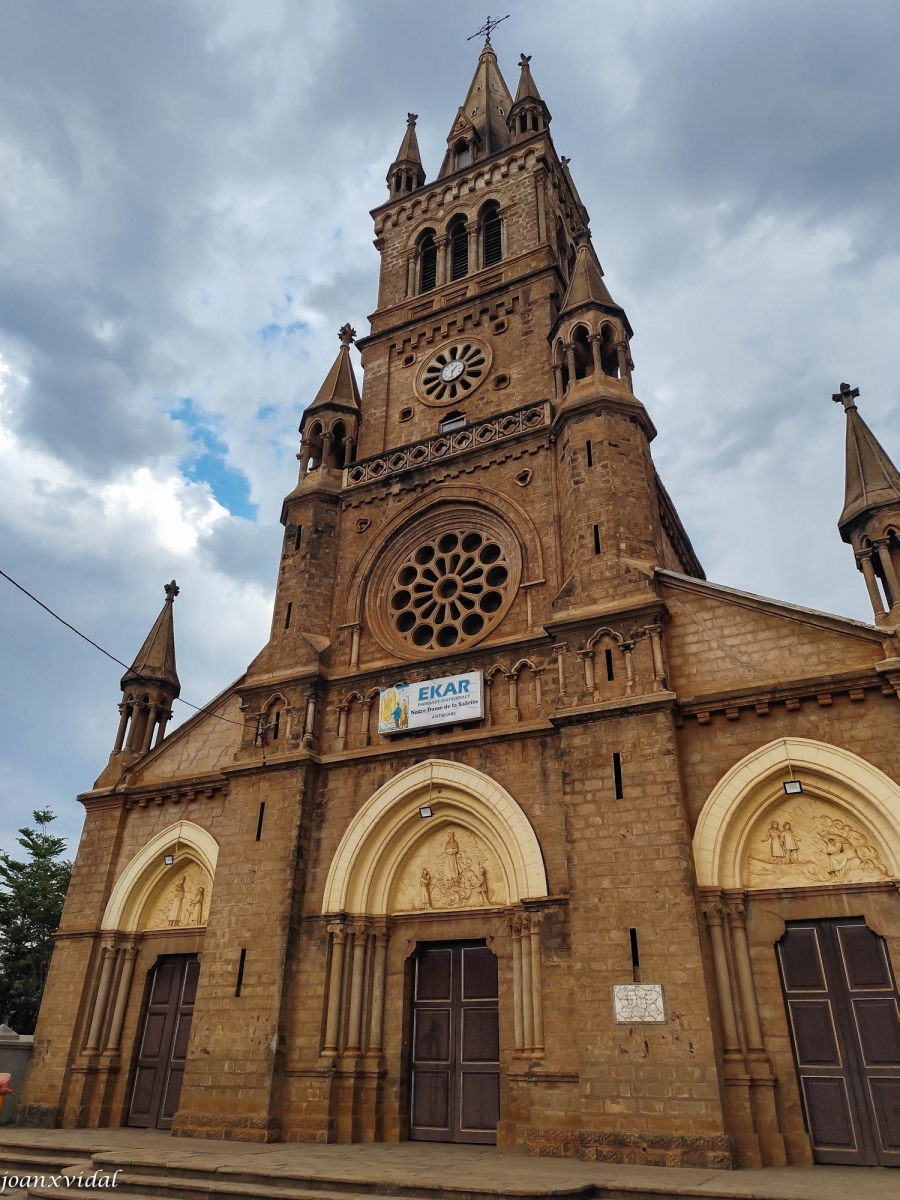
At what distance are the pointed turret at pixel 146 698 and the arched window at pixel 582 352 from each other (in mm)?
12622

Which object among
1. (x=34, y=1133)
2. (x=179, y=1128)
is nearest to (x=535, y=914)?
(x=179, y=1128)

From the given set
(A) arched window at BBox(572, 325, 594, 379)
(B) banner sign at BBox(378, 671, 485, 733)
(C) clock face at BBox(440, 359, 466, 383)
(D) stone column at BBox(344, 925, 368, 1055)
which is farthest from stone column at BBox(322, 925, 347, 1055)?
(C) clock face at BBox(440, 359, 466, 383)

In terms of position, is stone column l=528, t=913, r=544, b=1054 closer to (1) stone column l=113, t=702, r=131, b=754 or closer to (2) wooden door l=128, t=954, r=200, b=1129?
(2) wooden door l=128, t=954, r=200, b=1129

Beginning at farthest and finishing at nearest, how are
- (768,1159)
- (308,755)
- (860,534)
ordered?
(308,755) → (860,534) → (768,1159)

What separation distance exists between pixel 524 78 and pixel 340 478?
18.7 meters

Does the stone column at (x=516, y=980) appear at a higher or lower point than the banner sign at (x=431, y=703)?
lower

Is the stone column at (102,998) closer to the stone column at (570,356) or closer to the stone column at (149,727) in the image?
the stone column at (149,727)

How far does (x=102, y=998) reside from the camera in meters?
17.4

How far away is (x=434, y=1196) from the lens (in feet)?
30.4

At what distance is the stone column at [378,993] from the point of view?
1464cm

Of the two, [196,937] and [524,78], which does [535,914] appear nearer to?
[196,937]

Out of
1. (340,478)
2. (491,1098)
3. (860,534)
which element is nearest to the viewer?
(491,1098)

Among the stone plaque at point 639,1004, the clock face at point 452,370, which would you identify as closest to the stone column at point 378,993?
the stone plaque at point 639,1004

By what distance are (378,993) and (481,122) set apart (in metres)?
30.9
